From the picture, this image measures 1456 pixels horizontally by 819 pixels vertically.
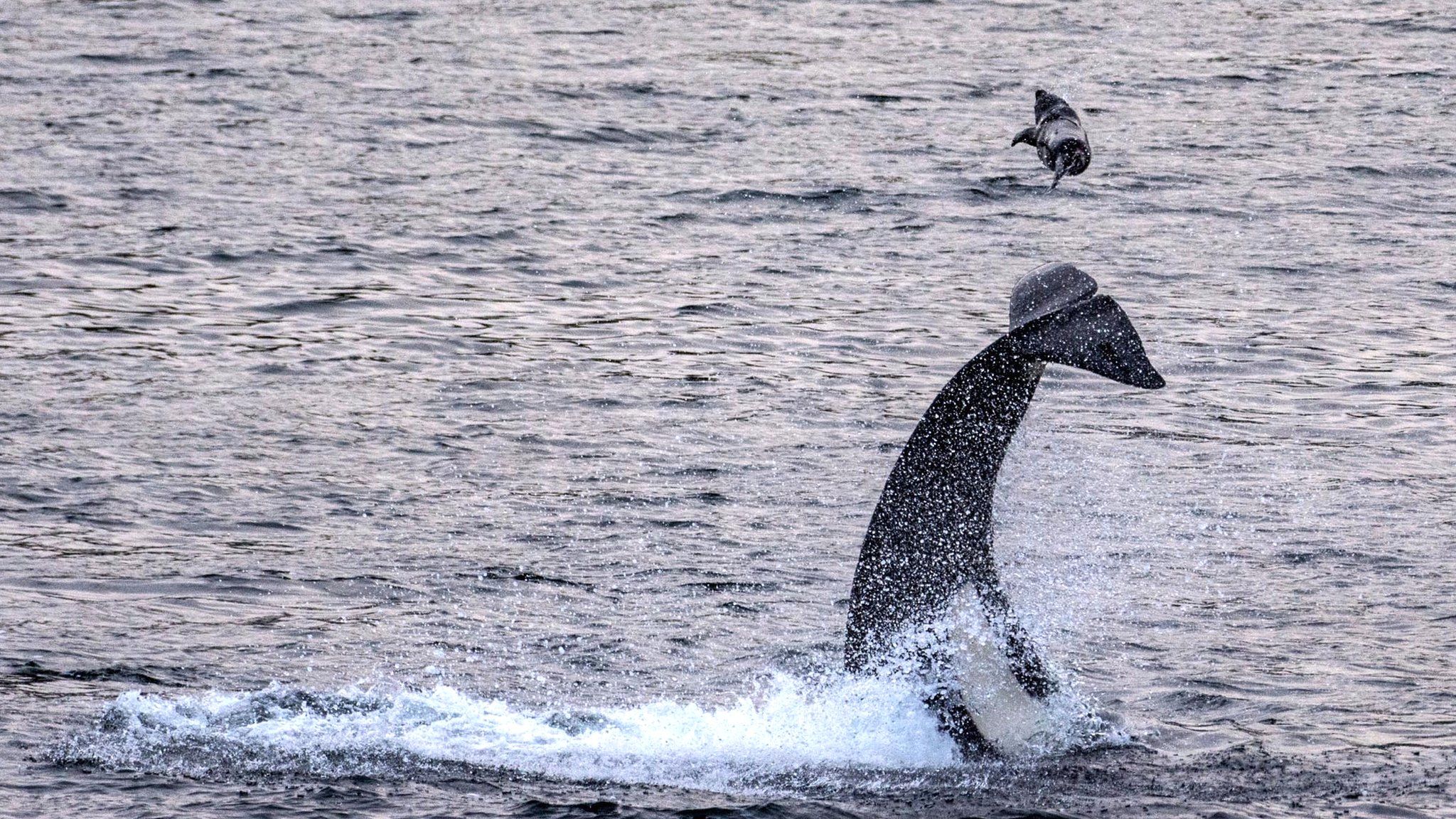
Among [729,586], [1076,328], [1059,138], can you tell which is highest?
[1059,138]

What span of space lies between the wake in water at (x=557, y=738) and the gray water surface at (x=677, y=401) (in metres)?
0.04

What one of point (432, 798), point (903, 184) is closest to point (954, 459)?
point (432, 798)

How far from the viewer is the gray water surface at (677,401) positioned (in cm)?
1159

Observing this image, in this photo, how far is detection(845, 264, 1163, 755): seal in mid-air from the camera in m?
9.95

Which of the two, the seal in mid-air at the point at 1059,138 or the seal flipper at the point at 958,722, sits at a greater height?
the seal in mid-air at the point at 1059,138

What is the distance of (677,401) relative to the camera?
19.0m

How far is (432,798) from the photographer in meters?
10.7

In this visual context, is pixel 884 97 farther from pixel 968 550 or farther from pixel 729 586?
pixel 968 550

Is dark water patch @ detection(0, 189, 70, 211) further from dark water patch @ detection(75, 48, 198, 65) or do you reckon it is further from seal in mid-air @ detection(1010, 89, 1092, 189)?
seal in mid-air @ detection(1010, 89, 1092, 189)

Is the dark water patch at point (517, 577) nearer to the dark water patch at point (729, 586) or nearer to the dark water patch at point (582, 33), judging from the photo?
the dark water patch at point (729, 586)

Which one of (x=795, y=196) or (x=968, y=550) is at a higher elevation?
(x=968, y=550)

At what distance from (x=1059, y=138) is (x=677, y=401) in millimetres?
7995

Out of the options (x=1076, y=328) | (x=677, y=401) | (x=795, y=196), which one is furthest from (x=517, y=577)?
(x=795, y=196)

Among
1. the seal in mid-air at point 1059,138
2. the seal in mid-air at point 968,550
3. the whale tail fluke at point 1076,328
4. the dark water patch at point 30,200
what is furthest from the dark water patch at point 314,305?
the whale tail fluke at point 1076,328
